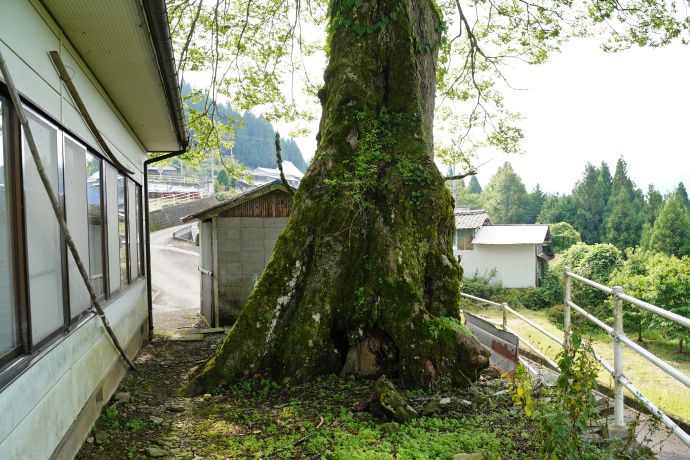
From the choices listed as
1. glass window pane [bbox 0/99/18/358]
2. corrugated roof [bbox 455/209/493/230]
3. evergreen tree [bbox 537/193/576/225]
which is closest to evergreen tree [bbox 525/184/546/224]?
evergreen tree [bbox 537/193/576/225]

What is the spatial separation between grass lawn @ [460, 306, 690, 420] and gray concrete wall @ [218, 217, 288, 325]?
5.75 m

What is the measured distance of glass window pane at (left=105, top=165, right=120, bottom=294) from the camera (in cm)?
512

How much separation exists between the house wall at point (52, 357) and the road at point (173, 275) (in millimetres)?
9893

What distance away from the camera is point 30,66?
2814 millimetres

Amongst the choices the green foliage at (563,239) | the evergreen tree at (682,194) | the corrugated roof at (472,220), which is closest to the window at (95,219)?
the corrugated roof at (472,220)

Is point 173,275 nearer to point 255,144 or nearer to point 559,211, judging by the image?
point 559,211

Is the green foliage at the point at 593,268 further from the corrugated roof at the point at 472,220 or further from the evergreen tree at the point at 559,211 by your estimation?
the evergreen tree at the point at 559,211

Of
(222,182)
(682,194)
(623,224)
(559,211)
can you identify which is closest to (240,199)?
(623,224)

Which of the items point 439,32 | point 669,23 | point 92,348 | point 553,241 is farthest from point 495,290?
point 92,348

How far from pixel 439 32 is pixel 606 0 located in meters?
3.50

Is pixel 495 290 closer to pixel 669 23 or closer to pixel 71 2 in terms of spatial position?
pixel 669 23

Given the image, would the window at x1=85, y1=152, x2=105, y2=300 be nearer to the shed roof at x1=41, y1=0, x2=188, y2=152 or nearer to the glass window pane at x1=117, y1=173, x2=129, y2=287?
the shed roof at x1=41, y1=0, x2=188, y2=152

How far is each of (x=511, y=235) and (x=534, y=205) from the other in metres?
32.7

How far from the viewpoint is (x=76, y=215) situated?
3768mm
